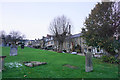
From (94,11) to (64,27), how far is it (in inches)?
971

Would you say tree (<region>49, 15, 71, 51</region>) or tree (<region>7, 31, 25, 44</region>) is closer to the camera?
tree (<region>49, 15, 71, 51</region>)

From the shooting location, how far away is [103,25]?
12227mm

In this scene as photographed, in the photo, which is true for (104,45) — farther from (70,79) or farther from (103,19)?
(70,79)

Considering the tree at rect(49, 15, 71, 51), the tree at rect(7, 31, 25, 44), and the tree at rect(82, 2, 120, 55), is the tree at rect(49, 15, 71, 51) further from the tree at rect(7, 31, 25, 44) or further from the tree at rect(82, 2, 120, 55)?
the tree at rect(7, 31, 25, 44)

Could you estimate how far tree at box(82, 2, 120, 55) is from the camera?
474 inches

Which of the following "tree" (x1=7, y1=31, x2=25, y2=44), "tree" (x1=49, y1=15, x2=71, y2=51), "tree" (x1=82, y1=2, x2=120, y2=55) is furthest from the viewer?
"tree" (x1=7, y1=31, x2=25, y2=44)

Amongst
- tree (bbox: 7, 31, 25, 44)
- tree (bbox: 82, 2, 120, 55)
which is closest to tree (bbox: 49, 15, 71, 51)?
tree (bbox: 82, 2, 120, 55)

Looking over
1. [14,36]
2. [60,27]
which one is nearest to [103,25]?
[60,27]

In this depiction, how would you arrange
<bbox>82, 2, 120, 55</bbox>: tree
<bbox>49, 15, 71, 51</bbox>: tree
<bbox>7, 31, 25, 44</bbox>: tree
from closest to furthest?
<bbox>82, 2, 120, 55</bbox>: tree → <bbox>49, 15, 71, 51</bbox>: tree → <bbox>7, 31, 25, 44</bbox>: tree

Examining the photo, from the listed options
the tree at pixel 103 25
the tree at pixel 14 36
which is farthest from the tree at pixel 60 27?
the tree at pixel 14 36

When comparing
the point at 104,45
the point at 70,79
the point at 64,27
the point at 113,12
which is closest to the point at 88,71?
the point at 70,79

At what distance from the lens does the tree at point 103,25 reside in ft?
39.5

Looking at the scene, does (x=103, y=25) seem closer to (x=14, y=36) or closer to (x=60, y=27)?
(x=60, y=27)

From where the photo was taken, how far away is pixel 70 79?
4.97 m
